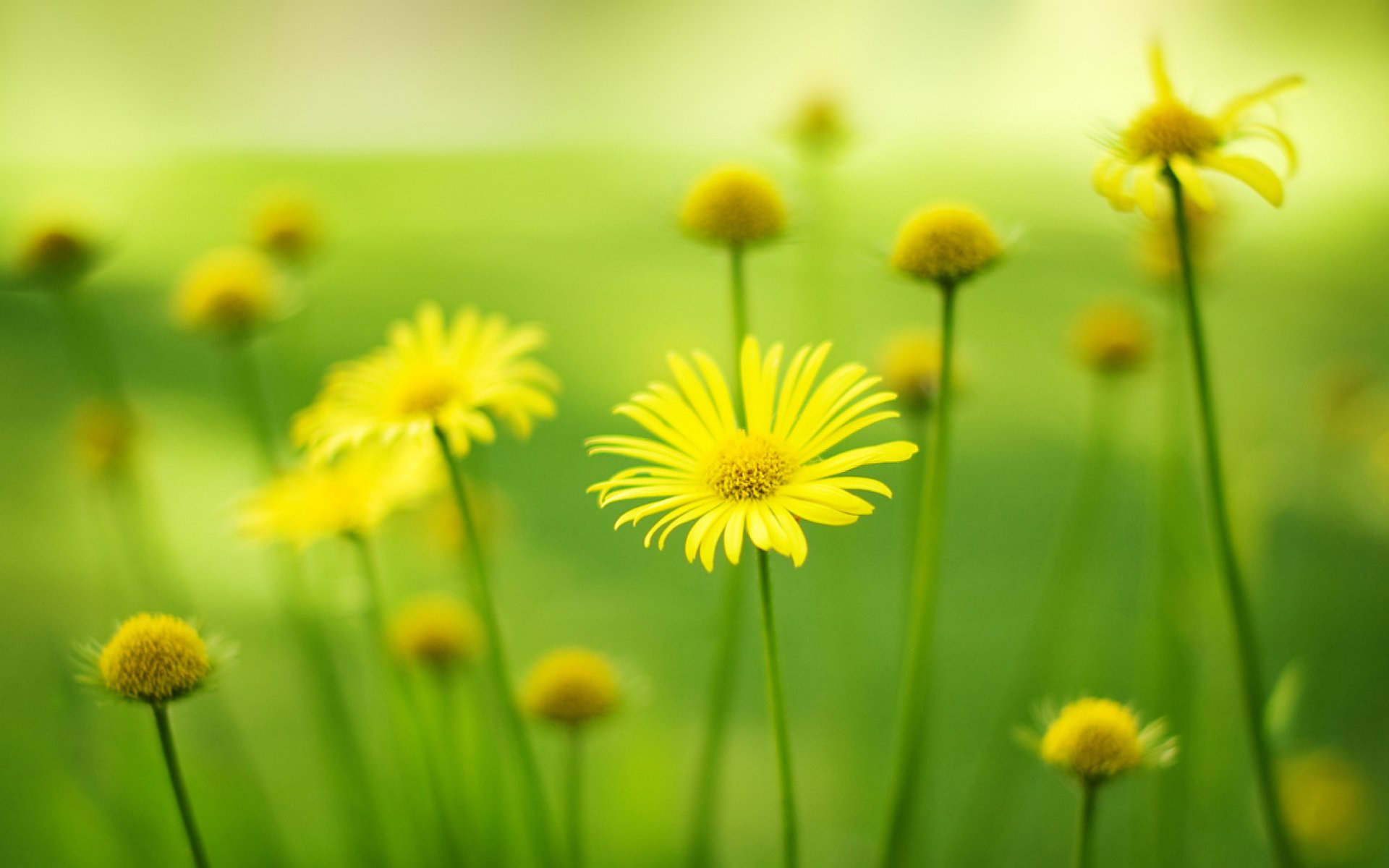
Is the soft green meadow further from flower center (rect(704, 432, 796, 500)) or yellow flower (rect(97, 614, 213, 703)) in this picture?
flower center (rect(704, 432, 796, 500))

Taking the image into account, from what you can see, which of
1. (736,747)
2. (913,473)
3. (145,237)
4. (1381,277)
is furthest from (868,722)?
(145,237)

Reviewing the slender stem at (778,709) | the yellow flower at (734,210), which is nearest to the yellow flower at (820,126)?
the yellow flower at (734,210)

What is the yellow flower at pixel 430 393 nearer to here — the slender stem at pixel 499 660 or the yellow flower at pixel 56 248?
the slender stem at pixel 499 660

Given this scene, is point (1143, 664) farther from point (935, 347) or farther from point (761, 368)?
point (761, 368)

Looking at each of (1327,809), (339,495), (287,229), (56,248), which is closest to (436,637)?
(339,495)

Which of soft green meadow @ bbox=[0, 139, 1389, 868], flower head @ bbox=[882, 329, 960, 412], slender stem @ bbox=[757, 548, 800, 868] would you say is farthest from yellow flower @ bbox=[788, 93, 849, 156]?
slender stem @ bbox=[757, 548, 800, 868]

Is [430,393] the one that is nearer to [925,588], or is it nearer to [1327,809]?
[925,588]
